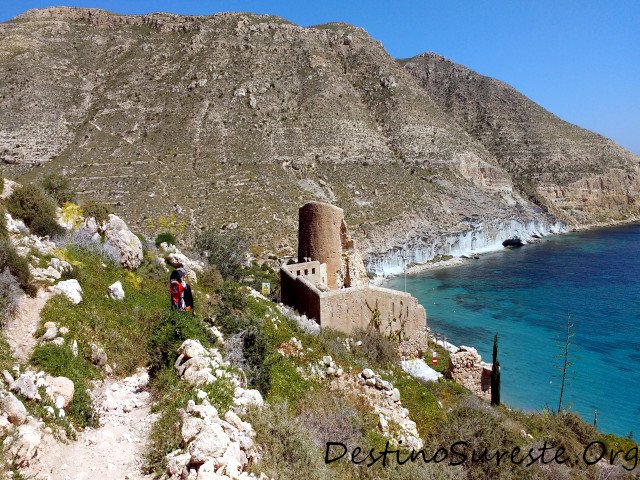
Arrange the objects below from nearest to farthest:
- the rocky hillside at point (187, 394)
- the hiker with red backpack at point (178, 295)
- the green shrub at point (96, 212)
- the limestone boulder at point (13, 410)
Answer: the limestone boulder at point (13, 410) < the rocky hillside at point (187, 394) < the hiker with red backpack at point (178, 295) < the green shrub at point (96, 212)

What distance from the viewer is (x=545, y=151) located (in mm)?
88438

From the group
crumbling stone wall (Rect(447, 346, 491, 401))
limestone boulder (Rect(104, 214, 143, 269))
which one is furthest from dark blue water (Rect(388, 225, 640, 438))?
limestone boulder (Rect(104, 214, 143, 269))

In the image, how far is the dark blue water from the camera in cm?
2431

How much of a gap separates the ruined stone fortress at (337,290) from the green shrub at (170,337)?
8.00 meters

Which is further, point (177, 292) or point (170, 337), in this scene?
point (177, 292)

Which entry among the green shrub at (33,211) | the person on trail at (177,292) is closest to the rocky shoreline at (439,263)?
the green shrub at (33,211)

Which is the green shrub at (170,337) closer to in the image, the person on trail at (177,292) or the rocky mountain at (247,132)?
the person on trail at (177,292)

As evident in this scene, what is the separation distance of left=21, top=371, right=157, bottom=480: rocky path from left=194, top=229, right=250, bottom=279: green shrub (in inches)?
649

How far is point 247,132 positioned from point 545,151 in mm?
64333

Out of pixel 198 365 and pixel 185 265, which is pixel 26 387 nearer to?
pixel 198 365

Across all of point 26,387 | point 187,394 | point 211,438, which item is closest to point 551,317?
point 187,394

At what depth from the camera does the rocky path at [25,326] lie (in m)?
6.39

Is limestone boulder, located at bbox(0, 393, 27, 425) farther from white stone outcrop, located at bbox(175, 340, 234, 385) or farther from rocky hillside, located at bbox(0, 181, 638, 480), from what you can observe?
white stone outcrop, located at bbox(175, 340, 234, 385)

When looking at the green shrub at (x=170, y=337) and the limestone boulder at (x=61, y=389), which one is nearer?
the limestone boulder at (x=61, y=389)
